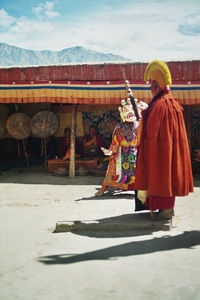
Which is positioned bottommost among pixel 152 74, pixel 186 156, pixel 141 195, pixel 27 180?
pixel 27 180

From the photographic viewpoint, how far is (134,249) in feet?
13.6

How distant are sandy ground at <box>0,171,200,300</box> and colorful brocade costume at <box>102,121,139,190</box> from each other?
14.7 inches

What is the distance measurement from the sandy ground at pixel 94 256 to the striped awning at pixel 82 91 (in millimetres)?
2961

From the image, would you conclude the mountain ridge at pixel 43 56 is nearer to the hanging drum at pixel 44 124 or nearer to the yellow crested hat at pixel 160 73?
the hanging drum at pixel 44 124

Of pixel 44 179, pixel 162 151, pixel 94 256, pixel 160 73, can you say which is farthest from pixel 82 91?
pixel 94 256

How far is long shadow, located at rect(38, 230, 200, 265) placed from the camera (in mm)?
3887

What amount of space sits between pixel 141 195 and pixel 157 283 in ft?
7.27

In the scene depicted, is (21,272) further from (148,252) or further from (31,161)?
(31,161)

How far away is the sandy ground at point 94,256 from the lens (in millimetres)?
3023

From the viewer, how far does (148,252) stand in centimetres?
402

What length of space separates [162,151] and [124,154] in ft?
6.78

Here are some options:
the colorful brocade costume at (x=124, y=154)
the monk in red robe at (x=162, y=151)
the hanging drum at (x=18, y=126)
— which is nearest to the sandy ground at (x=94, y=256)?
the colorful brocade costume at (x=124, y=154)

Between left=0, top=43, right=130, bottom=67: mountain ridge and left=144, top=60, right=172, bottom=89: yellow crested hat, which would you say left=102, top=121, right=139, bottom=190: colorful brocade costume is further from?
left=0, top=43, right=130, bottom=67: mountain ridge

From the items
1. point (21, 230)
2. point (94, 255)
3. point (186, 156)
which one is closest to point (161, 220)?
point (186, 156)
